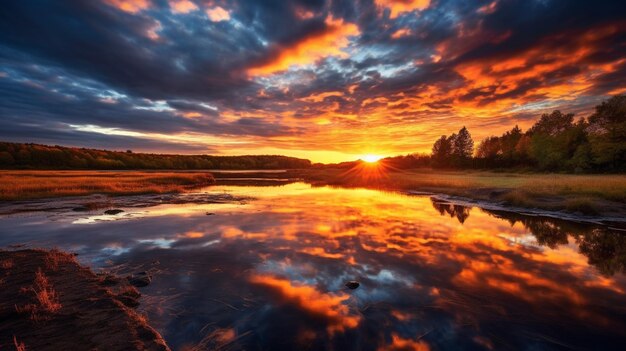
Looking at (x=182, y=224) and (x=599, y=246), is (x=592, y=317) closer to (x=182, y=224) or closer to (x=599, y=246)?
(x=599, y=246)

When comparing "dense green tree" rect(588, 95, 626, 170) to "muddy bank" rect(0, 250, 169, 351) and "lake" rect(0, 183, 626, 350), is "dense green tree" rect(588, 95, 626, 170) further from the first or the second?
"muddy bank" rect(0, 250, 169, 351)

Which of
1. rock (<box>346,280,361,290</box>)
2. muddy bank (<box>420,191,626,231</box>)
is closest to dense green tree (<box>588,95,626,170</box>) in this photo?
muddy bank (<box>420,191,626,231</box>)

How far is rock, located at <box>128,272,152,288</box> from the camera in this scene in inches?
403

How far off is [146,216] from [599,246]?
31.7 meters

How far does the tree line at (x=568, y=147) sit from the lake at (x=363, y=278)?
49.9m

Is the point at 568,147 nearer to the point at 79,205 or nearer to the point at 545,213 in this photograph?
the point at 545,213

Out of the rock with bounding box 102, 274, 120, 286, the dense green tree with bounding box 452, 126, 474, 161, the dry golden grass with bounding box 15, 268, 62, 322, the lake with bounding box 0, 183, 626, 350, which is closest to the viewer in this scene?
the dry golden grass with bounding box 15, 268, 62, 322

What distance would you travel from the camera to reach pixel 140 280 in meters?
10.4

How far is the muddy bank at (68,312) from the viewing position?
20.6 feet

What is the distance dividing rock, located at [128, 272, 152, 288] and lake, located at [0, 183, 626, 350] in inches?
20.0

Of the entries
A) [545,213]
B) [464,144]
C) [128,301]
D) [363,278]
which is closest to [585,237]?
[545,213]

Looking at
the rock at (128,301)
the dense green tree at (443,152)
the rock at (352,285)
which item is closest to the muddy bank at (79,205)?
the rock at (128,301)

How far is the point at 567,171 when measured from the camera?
62.2 m

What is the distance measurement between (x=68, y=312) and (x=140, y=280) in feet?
9.86
